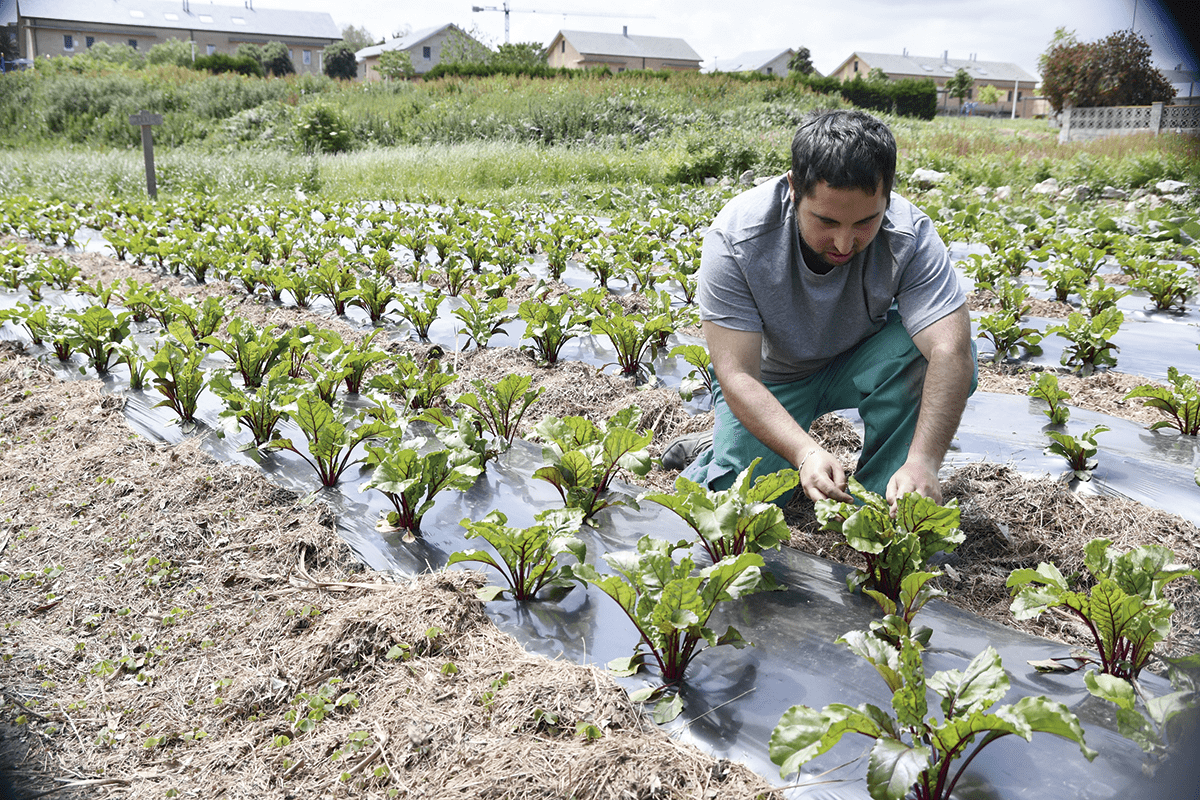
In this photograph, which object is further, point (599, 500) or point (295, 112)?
point (295, 112)

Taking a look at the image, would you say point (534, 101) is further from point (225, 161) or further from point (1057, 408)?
point (1057, 408)

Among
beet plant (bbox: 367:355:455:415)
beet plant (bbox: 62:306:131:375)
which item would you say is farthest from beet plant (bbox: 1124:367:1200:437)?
beet plant (bbox: 62:306:131:375)

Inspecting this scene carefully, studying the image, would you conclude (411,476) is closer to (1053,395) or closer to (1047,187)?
(1053,395)

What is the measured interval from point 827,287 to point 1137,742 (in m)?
1.64

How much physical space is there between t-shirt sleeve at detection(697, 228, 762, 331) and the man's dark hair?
0.40 meters

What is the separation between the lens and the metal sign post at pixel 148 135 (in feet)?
34.8

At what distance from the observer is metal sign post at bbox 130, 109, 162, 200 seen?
34.8 feet

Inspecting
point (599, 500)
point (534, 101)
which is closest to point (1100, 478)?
point (599, 500)

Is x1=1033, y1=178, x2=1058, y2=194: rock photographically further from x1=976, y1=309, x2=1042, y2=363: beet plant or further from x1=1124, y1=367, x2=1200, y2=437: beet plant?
x1=1124, y1=367, x2=1200, y2=437: beet plant

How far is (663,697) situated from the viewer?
1919 mm

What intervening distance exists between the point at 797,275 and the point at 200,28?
41.5m

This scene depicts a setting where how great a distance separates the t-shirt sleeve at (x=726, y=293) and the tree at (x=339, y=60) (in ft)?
128

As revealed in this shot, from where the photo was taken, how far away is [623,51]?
195 ft

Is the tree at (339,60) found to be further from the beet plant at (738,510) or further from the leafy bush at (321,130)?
the beet plant at (738,510)
